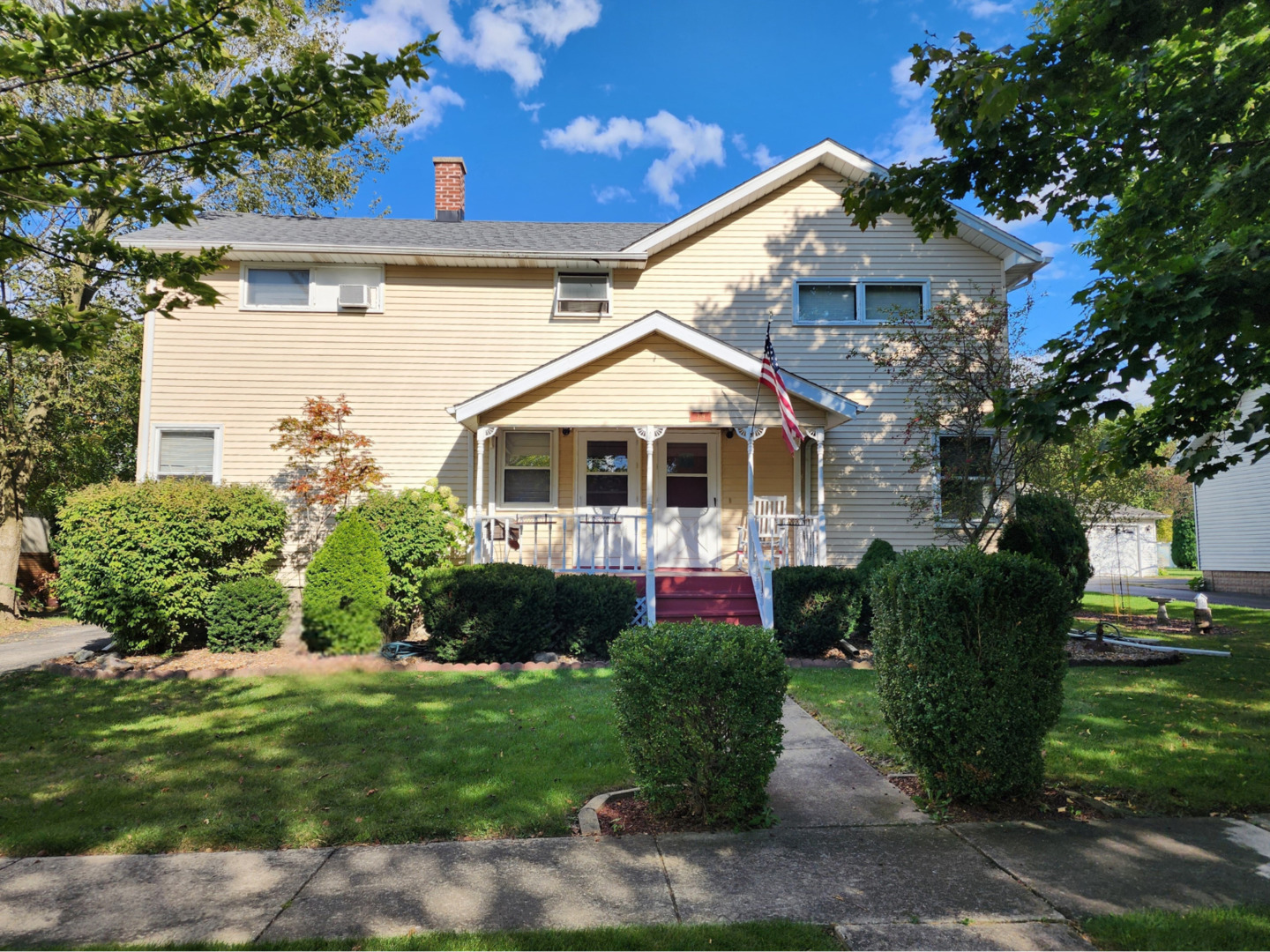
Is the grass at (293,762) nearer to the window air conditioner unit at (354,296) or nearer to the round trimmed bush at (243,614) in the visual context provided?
the round trimmed bush at (243,614)

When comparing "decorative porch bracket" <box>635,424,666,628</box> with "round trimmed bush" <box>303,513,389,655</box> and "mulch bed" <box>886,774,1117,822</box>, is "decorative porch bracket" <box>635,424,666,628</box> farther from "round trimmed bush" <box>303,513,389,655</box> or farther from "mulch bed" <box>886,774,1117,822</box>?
"mulch bed" <box>886,774,1117,822</box>

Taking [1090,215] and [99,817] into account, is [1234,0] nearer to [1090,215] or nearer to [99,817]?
[1090,215]

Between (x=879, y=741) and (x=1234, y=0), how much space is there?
5751 millimetres

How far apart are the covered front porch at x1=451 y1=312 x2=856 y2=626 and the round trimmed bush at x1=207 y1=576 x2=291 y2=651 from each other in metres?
3.07

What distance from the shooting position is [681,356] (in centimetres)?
1134

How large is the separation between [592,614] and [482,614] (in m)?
1.46

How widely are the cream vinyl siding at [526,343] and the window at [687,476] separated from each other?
0.40 metres

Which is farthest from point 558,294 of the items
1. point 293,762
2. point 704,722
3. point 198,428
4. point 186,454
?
point 704,722

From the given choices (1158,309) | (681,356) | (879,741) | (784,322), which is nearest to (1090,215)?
(1158,309)

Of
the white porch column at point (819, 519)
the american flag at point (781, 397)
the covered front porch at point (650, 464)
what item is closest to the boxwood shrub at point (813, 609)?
the covered front porch at point (650, 464)

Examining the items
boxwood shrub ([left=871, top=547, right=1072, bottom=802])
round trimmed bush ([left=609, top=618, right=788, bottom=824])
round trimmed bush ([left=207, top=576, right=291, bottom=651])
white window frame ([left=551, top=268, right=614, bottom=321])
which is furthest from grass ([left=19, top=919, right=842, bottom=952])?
white window frame ([left=551, top=268, right=614, bottom=321])

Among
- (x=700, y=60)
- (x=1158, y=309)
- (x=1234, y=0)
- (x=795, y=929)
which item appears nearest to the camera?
(x=795, y=929)

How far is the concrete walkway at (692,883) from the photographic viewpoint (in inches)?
125

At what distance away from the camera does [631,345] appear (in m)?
11.3
